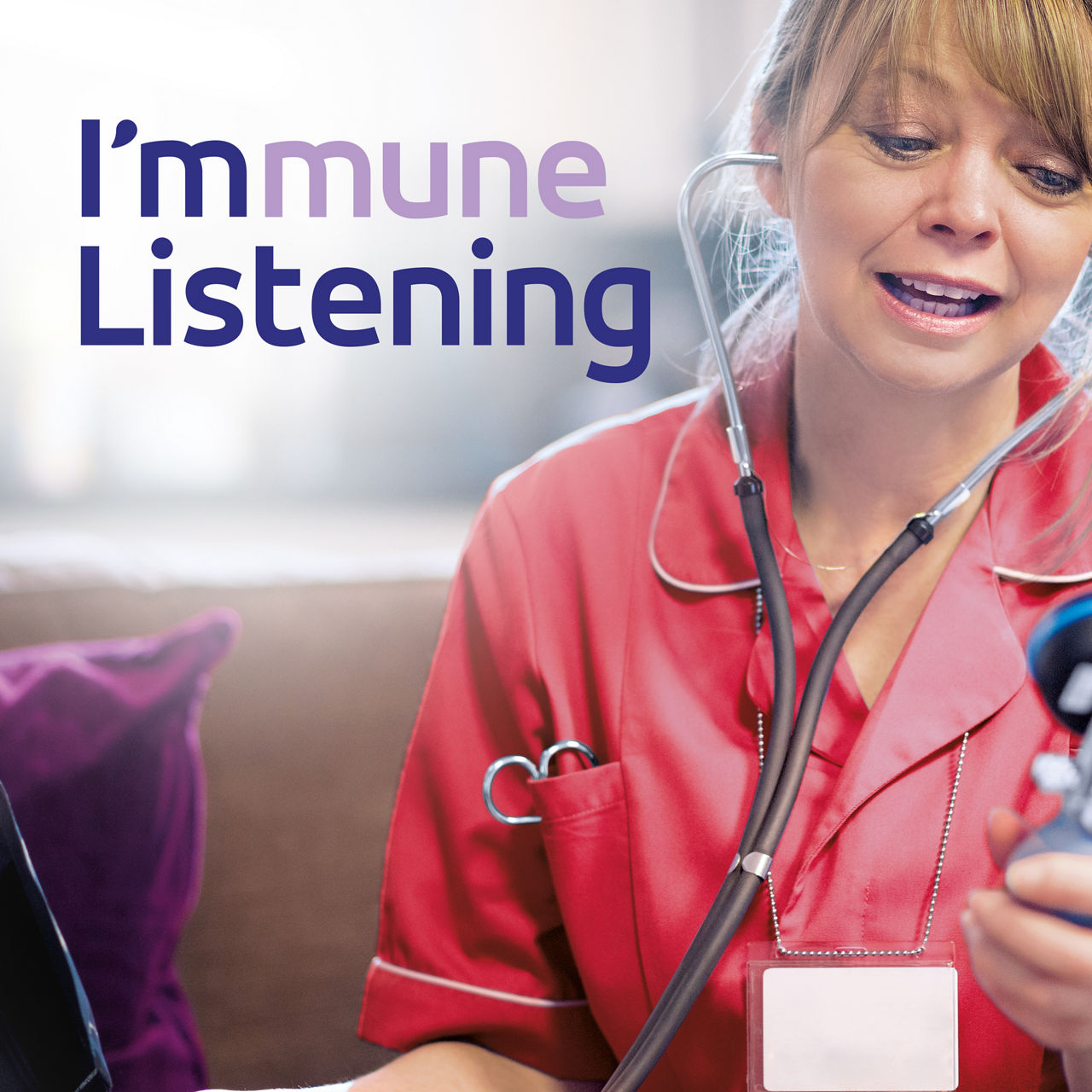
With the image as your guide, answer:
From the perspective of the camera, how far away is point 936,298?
611 millimetres

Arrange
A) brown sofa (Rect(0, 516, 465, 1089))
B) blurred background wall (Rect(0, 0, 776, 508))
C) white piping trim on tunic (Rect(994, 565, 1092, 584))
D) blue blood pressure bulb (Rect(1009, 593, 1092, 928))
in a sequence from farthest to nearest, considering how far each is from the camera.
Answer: blurred background wall (Rect(0, 0, 776, 508)) < brown sofa (Rect(0, 516, 465, 1089)) < white piping trim on tunic (Rect(994, 565, 1092, 584)) < blue blood pressure bulb (Rect(1009, 593, 1092, 928))

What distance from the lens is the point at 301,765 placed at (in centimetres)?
111

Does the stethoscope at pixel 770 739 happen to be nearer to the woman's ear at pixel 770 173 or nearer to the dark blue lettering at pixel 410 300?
the woman's ear at pixel 770 173

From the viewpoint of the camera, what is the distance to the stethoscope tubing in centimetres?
54

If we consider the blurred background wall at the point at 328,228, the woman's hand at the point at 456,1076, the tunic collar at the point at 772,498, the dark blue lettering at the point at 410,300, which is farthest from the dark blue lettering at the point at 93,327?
the woman's hand at the point at 456,1076

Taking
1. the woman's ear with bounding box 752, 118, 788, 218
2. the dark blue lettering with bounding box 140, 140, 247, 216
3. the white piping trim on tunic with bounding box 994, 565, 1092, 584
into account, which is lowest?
the white piping trim on tunic with bounding box 994, 565, 1092, 584

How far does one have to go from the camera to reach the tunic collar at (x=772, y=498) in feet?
2.22

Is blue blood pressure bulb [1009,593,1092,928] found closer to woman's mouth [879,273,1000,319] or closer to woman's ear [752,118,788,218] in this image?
woman's mouth [879,273,1000,319]

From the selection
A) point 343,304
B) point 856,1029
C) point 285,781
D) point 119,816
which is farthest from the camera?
point 343,304

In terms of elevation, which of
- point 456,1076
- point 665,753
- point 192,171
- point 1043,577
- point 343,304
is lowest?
point 456,1076

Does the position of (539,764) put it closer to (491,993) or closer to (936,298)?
(491,993)

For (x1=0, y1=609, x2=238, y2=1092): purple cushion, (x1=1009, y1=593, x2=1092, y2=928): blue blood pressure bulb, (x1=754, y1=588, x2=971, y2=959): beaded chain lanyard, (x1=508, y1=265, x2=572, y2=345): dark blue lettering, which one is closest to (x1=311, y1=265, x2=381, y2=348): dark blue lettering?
(x1=508, y1=265, x2=572, y2=345): dark blue lettering

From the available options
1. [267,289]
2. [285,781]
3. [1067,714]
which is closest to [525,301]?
[267,289]

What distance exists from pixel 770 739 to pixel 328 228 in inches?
45.8
